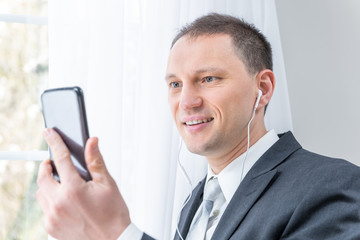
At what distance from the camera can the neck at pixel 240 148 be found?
1.33 metres

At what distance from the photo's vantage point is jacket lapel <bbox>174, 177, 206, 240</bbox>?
1.36 metres

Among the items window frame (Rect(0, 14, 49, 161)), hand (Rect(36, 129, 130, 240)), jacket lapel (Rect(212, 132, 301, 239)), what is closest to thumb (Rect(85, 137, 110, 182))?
hand (Rect(36, 129, 130, 240))

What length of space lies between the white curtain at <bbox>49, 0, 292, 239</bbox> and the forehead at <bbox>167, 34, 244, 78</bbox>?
0.14 m

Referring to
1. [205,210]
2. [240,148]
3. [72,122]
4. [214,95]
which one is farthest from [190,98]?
[72,122]

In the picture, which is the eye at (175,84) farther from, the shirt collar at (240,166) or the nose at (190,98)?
the shirt collar at (240,166)

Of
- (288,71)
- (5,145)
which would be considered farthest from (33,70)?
(288,71)

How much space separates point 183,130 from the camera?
1.35 metres

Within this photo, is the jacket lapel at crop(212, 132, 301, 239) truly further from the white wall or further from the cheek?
the white wall

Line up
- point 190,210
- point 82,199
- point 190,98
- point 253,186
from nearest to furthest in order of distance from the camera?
point 82,199
point 253,186
point 190,98
point 190,210

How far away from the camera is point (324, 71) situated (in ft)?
5.59

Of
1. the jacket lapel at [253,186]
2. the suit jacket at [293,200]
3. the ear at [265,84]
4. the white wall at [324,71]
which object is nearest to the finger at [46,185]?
the suit jacket at [293,200]

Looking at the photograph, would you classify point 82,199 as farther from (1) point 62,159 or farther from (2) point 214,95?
(2) point 214,95

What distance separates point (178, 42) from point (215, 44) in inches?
5.2

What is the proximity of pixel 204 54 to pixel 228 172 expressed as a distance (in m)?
0.35
